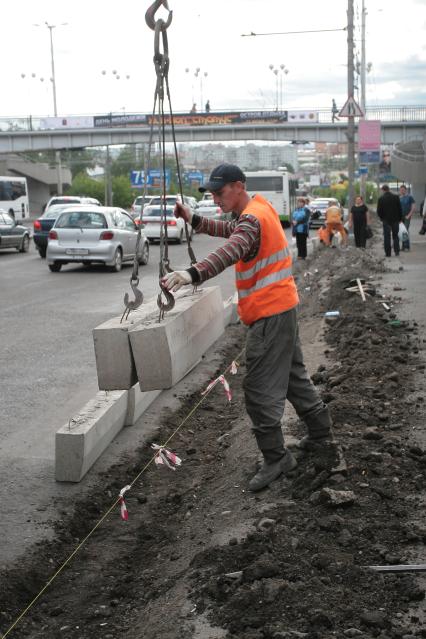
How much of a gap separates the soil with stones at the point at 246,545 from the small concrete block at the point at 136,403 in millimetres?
300

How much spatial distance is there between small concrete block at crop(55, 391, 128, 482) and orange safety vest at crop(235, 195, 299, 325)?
170cm

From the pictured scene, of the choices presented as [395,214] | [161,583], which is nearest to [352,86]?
[395,214]

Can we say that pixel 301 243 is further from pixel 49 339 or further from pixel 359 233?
pixel 49 339

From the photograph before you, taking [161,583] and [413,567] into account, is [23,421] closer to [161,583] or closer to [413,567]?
[161,583]

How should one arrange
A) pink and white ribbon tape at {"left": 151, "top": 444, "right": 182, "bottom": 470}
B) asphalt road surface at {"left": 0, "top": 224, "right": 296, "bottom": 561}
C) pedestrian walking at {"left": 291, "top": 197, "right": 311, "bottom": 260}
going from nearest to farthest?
asphalt road surface at {"left": 0, "top": 224, "right": 296, "bottom": 561} → pink and white ribbon tape at {"left": 151, "top": 444, "right": 182, "bottom": 470} → pedestrian walking at {"left": 291, "top": 197, "right": 311, "bottom": 260}

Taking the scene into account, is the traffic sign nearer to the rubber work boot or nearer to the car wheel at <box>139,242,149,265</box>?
the car wheel at <box>139,242,149,265</box>

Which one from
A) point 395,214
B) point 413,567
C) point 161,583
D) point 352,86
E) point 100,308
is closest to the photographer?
point 413,567

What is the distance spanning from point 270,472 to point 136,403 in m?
2.70

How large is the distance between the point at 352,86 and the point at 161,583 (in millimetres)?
28048

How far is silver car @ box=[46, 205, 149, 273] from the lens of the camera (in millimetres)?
24562

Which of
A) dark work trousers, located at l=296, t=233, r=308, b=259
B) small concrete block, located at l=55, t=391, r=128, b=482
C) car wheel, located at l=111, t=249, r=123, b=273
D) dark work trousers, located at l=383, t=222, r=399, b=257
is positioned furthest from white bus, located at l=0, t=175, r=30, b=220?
small concrete block, located at l=55, t=391, r=128, b=482

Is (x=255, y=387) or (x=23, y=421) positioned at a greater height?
(x=255, y=387)

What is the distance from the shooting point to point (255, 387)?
19.5 ft

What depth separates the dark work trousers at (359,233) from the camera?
2723 centimetres
